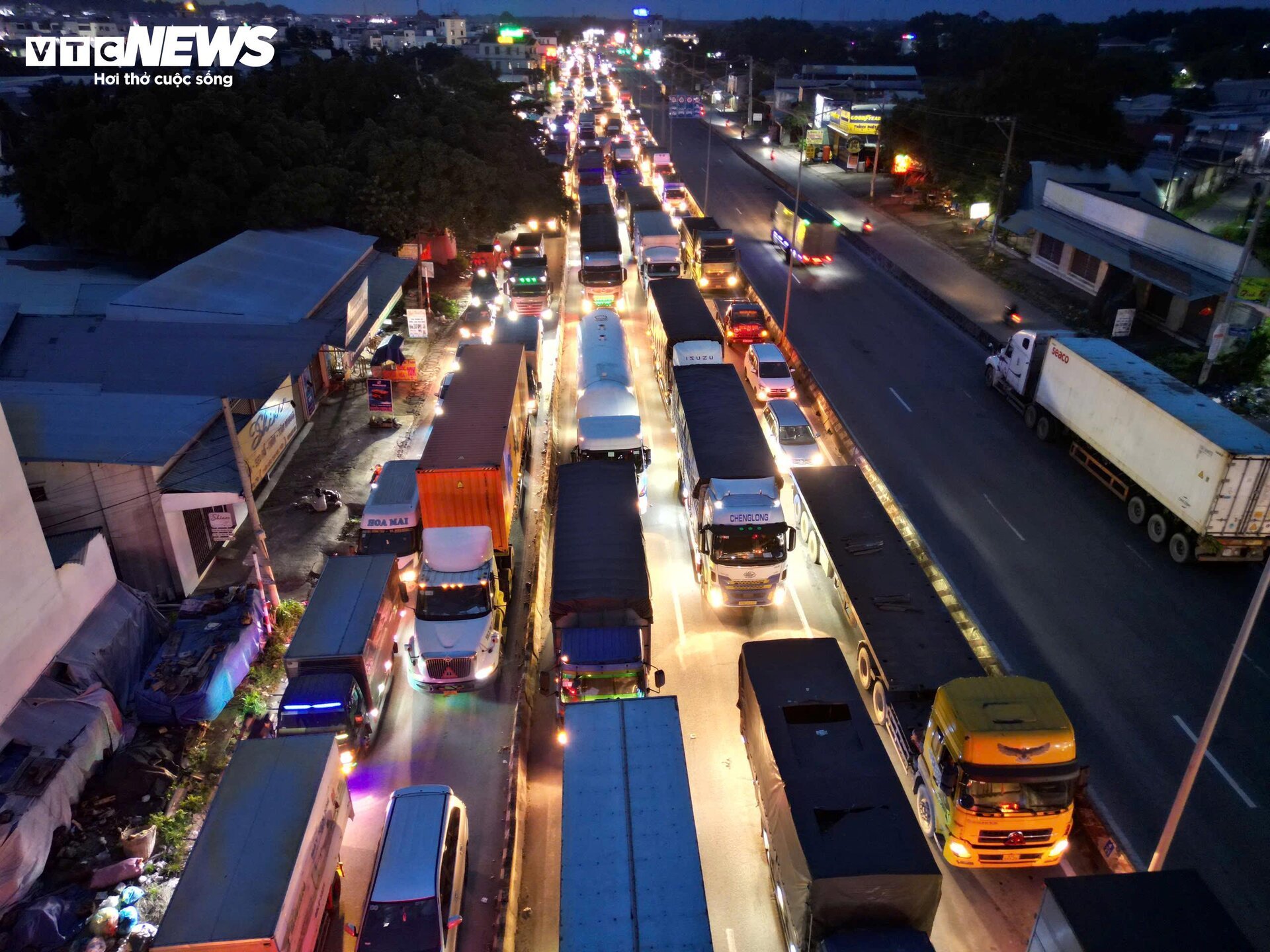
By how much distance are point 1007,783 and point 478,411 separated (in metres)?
13.5

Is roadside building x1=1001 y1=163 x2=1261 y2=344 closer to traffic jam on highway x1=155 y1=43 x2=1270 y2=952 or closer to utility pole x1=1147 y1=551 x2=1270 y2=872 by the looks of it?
traffic jam on highway x1=155 y1=43 x2=1270 y2=952

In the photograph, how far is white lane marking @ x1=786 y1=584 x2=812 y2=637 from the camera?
17.3 meters

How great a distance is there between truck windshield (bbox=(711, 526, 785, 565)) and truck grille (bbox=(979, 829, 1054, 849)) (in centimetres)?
684

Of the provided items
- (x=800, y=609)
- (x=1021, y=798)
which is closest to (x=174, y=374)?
(x=800, y=609)

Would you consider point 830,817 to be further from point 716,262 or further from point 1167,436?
point 716,262

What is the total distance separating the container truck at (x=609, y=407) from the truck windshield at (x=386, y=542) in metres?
4.99

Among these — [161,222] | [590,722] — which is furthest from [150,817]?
[161,222]

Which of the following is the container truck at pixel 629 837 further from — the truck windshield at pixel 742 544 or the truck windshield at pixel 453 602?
the truck windshield at pixel 742 544

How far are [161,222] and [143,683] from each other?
2325 cm

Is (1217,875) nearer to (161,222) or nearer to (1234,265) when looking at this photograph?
(1234,265)

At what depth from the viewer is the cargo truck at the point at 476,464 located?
17.2 m

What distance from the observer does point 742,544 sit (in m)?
16.9

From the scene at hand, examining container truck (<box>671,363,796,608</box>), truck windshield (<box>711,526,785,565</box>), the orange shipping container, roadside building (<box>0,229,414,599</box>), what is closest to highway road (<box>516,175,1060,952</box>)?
container truck (<box>671,363,796,608</box>)

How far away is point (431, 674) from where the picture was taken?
49.9 ft
